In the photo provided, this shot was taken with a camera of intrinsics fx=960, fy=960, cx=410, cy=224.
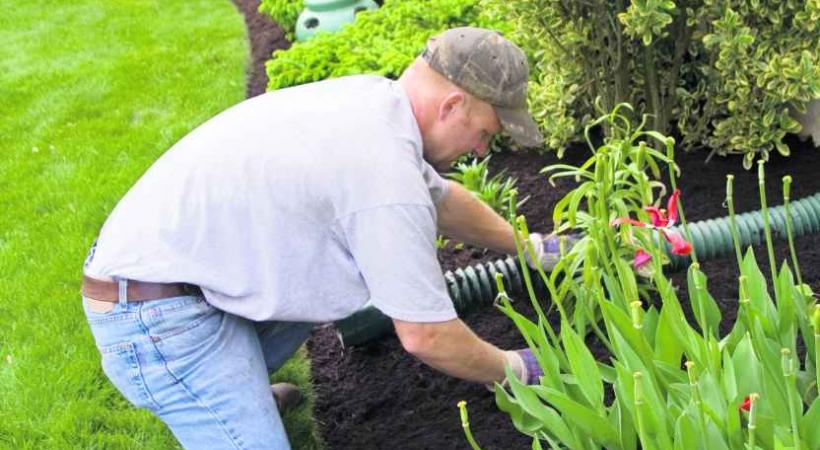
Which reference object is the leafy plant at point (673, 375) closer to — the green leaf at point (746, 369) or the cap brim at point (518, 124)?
the green leaf at point (746, 369)

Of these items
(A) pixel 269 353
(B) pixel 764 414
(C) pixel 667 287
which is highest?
(C) pixel 667 287

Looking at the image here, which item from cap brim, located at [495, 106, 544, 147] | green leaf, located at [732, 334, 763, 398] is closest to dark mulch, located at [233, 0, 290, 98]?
cap brim, located at [495, 106, 544, 147]

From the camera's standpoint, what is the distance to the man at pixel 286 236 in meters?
2.02

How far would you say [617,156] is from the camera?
2484 millimetres

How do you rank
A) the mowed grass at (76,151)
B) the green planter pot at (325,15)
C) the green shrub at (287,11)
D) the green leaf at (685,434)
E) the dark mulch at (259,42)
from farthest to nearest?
the green shrub at (287,11)
the green planter pot at (325,15)
the dark mulch at (259,42)
the mowed grass at (76,151)
the green leaf at (685,434)

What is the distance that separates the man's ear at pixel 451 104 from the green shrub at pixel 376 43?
246cm

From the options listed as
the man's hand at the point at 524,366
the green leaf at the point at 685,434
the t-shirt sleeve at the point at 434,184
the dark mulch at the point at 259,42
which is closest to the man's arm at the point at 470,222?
the t-shirt sleeve at the point at 434,184

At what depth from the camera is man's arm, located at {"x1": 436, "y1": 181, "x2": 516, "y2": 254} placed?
2.70m

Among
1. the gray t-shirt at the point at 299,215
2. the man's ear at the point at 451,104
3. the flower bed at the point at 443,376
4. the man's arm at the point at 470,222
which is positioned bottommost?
the flower bed at the point at 443,376

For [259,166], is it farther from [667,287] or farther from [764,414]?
[764,414]

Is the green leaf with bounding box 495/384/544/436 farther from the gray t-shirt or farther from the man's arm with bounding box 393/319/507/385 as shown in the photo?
the gray t-shirt

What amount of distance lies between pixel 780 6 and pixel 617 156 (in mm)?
1331

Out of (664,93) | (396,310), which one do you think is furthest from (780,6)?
(396,310)

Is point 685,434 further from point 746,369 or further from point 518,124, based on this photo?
point 518,124
